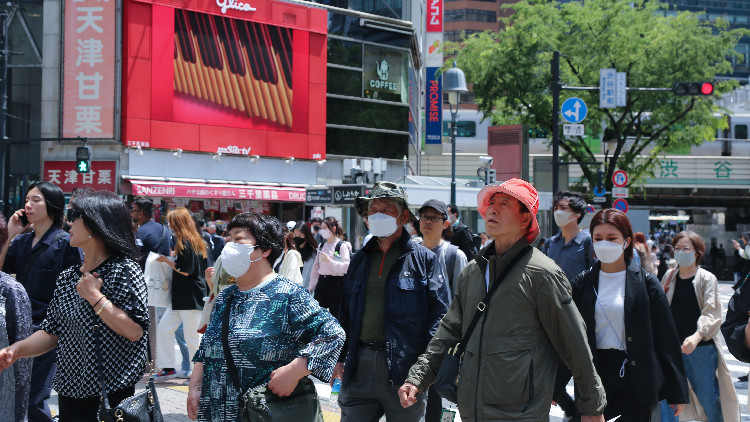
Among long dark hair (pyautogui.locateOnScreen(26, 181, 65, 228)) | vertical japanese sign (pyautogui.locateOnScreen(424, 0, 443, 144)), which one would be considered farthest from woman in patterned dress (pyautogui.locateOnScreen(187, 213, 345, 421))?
vertical japanese sign (pyautogui.locateOnScreen(424, 0, 443, 144))

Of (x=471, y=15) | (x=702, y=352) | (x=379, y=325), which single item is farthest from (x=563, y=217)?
(x=471, y=15)

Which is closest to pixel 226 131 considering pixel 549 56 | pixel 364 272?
pixel 549 56

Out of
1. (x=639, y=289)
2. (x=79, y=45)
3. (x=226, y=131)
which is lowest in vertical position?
(x=639, y=289)

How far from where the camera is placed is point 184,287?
975cm

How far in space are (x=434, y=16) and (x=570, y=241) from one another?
44.2m

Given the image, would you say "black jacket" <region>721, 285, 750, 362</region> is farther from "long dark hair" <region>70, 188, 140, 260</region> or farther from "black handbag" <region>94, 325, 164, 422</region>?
"long dark hair" <region>70, 188, 140, 260</region>

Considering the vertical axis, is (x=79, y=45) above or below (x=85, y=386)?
above

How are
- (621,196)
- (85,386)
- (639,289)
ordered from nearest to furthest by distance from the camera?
(85,386)
(639,289)
(621,196)

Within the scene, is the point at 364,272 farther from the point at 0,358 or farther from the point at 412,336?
the point at 0,358

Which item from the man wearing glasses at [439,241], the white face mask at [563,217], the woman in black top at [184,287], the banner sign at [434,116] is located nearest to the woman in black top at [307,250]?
the woman in black top at [184,287]

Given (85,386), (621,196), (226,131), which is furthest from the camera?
(226,131)

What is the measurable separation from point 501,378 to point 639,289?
57.3 inches

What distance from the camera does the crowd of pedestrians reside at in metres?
3.80

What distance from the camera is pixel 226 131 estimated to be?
30.9 m
